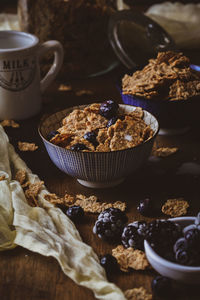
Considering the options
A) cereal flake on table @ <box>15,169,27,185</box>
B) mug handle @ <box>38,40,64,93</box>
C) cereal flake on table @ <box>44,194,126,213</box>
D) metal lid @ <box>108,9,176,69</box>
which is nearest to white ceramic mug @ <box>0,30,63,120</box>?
mug handle @ <box>38,40,64,93</box>

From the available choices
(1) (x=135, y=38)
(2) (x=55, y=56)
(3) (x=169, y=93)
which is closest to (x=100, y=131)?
(3) (x=169, y=93)

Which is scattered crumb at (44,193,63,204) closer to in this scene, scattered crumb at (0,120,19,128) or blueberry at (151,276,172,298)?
blueberry at (151,276,172,298)

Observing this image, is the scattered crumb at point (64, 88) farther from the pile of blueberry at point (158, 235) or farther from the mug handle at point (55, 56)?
the pile of blueberry at point (158, 235)

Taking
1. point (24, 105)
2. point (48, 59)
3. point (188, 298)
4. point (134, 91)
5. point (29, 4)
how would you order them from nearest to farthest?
1. point (188, 298)
2. point (134, 91)
3. point (24, 105)
4. point (29, 4)
5. point (48, 59)

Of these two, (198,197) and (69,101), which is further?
(69,101)

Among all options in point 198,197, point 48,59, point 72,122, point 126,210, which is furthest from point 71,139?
point 48,59

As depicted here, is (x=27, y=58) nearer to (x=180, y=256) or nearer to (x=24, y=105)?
(x=24, y=105)

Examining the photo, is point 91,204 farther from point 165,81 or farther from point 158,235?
point 165,81
